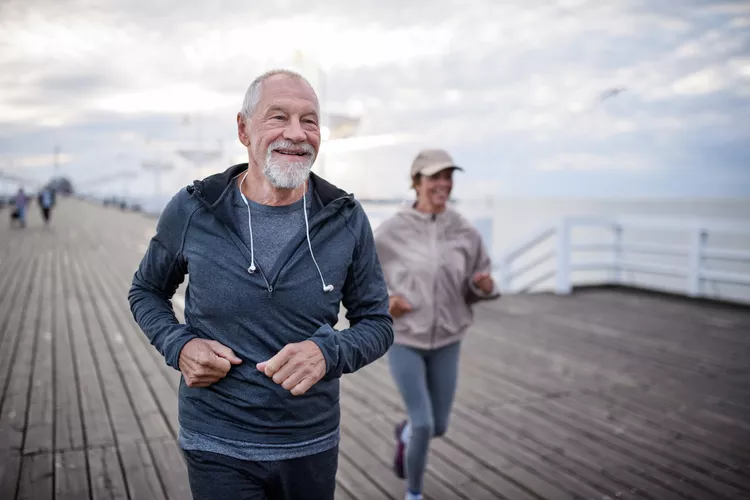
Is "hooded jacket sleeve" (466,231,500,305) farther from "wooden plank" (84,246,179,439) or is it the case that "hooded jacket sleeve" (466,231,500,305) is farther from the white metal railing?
the white metal railing

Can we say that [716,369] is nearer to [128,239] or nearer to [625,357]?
[625,357]

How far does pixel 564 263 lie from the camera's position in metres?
10.4

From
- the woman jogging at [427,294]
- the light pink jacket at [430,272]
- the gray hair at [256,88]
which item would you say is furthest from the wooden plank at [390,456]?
the gray hair at [256,88]

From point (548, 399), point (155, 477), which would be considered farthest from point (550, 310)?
point (155, 477)

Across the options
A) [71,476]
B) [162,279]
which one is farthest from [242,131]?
[71,476]

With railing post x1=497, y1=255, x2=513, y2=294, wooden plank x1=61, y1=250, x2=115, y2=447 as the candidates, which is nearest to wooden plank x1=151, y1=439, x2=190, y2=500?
wooden plank x1=61, y1=250, x2=115, y2=447

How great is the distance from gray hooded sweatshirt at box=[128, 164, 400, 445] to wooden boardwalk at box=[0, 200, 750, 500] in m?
1.96

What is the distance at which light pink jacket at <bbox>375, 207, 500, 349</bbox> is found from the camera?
3256mm

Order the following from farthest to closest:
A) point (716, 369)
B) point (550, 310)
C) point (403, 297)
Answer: point (550, 310)
point (716, 369)
point (403, 297)

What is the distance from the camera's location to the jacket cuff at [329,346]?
1.61 metres

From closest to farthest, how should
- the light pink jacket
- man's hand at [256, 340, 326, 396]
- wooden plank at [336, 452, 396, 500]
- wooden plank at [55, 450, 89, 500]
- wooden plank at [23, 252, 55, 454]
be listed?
man's hand at [256, 340, 326, 396]
the light pink jacket
wooden plank at [55, 450, 89, 500]
wooden plank at [336, 452, 396, 500]
wooden plank at [23, 252, 55, 454]

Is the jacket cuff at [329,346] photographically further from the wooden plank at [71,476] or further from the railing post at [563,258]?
the railing post at [563,258]

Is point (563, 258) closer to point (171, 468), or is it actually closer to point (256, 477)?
point (171, 468)

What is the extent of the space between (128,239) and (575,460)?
66.4 ft
